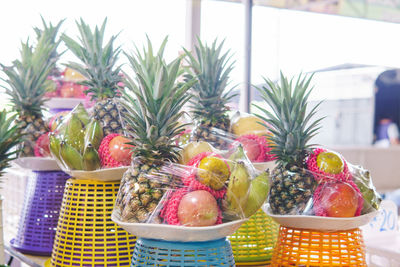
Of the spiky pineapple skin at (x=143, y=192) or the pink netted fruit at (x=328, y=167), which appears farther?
the pink netted fruit at (x=328, y=167)

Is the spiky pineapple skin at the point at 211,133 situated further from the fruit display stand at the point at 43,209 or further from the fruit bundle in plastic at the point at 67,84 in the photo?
the fruit bundle in plastic at the point at 67,84

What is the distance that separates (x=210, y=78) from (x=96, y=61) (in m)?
0.39

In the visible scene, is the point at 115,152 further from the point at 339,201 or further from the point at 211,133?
the point at 339,201

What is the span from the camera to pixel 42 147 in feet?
4.90

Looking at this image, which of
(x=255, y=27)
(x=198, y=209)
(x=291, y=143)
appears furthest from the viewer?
(x=255, y=27)

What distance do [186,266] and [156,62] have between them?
1.62ft

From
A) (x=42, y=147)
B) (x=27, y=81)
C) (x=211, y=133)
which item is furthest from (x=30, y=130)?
(x=211, y=133)

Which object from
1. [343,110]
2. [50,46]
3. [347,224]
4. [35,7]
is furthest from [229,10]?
[343,110]

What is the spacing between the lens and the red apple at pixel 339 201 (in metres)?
1.04

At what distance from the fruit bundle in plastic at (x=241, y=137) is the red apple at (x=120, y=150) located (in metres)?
0.18

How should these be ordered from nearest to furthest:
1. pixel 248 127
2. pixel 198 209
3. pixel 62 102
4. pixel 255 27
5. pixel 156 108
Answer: pixel 198 209
pixel 156 108
pixel 248 127
pixel 62 102
pixel 255 27

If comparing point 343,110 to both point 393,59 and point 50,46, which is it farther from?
point 50,46

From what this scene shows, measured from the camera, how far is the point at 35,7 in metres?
2.04

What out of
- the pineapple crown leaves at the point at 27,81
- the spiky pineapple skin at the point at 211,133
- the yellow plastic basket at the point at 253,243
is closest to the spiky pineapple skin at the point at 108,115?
the spiky pineapple skin at the point at 211,133
